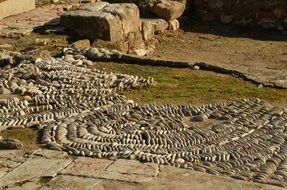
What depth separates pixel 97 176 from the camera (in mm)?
5648

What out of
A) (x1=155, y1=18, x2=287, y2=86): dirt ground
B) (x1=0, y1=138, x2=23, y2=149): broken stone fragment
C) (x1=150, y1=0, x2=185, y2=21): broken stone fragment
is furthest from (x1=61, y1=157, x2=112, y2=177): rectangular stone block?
(x1=150, y1=0, x2=185, y2=21): broken stone fragment

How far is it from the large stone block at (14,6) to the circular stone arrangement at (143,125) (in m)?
4.26

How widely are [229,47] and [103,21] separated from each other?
9.86ft

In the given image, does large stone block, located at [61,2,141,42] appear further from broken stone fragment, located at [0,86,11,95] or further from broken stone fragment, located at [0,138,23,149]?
broken stone fragment, located at [0,138,23,149]

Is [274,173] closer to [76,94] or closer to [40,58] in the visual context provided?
[76,94]

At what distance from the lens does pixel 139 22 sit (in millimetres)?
12555

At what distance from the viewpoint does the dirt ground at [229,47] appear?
11361mm

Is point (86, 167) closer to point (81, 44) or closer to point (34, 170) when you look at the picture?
point (34, 170)

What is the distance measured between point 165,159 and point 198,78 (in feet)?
10.6

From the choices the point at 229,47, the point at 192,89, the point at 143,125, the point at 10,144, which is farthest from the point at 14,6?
the point at 10,144

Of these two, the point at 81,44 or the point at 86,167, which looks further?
the point at 81,44

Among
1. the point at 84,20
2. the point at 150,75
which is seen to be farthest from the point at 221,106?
the point at 84,20

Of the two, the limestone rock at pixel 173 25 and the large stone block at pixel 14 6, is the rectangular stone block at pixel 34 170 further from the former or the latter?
the limestone rock at pixel 173 25

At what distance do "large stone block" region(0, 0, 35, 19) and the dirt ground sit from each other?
3053 millimetres
